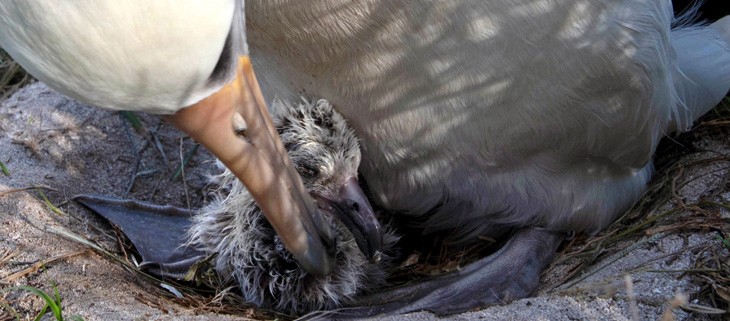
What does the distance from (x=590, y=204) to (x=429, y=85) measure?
2.52 ft

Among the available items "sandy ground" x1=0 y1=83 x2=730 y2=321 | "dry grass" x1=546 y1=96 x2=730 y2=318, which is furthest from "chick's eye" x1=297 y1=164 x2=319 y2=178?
"dry grass" x1=546 y1=96 x2=730 y2=318

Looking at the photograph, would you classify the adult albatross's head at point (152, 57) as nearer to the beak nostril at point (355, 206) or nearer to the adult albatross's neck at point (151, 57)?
the adult albatross's neck at point (151, 57)

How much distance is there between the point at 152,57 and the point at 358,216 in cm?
117

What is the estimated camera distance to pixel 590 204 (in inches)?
117

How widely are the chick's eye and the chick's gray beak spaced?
0.08 m

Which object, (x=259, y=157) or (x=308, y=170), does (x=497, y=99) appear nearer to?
(x=308, y=170)

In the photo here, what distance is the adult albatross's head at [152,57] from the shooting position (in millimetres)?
1639

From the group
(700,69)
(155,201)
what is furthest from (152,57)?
(700,69)

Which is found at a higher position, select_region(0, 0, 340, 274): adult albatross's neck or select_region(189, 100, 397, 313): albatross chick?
select_region(0, 0, 340, 274): adult albatross's neck

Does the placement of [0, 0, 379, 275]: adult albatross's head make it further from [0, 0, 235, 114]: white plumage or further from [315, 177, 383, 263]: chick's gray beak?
[315, 177, 383, 263]: chick's gray beak

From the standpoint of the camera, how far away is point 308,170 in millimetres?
2760

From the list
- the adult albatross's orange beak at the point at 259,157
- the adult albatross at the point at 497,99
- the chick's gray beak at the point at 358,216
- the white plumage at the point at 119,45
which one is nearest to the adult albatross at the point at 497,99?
the adult albatross at the point at 497,99

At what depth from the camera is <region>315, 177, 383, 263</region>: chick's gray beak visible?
276cm

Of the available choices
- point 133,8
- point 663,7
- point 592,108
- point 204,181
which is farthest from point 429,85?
point 204,181
